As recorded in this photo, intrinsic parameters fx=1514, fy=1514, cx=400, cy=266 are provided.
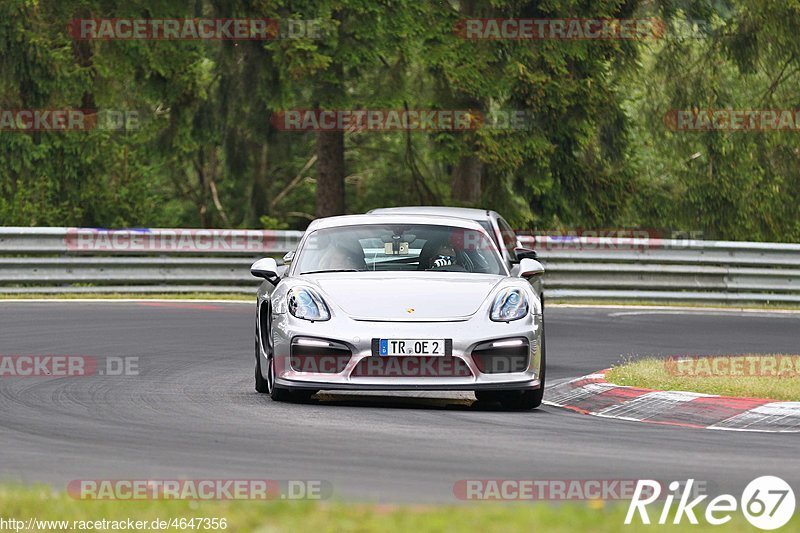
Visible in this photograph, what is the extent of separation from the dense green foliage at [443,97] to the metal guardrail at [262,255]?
4928 millimetres

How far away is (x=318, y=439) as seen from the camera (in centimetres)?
858

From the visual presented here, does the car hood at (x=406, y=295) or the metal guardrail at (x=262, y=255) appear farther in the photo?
the metal guardrail at (x=262, y=255)

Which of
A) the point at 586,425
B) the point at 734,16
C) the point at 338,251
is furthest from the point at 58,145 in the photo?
the point at 586,425

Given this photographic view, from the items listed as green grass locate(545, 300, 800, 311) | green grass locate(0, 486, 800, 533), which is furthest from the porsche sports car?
green grass locate(545, 300, 800, 311)

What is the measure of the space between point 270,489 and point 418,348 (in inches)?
140

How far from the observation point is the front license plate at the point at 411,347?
1023 cm

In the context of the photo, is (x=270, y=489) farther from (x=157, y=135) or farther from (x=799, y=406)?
(x=157, y=135)

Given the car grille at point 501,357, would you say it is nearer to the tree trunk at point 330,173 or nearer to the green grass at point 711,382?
the green grass at point 711,382

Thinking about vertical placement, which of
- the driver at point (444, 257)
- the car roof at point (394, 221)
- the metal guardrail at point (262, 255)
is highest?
the car roof at point (394, 221)

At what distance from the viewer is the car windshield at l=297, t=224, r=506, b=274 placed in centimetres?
1152

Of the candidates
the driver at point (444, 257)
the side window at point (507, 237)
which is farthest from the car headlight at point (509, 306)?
the side window at point (507, 237)

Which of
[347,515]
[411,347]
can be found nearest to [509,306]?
[411,347]

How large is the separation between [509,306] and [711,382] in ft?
6.37

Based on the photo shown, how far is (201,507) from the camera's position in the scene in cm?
609
